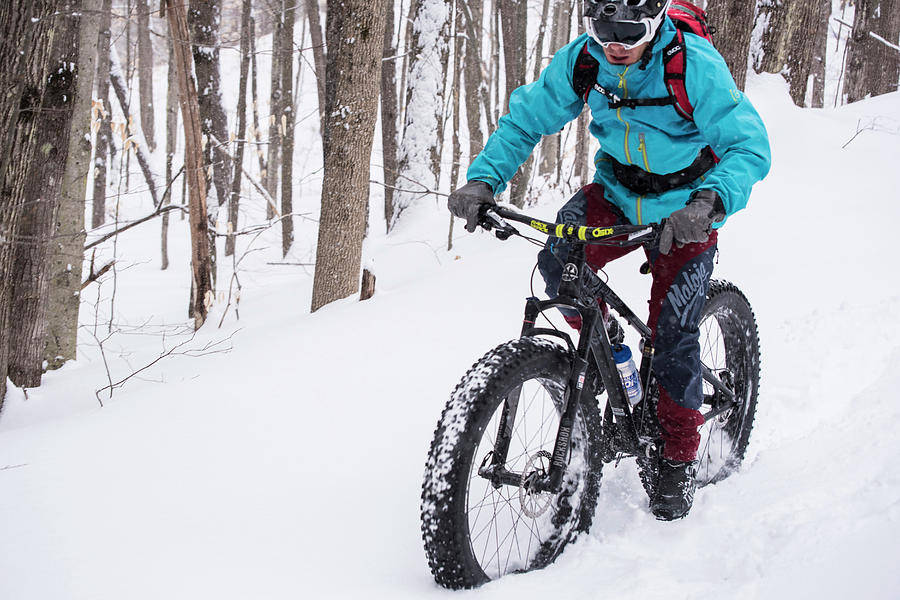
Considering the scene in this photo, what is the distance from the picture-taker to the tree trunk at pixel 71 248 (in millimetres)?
7090

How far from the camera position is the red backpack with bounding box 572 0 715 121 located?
252 cm

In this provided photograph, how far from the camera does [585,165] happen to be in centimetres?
1258

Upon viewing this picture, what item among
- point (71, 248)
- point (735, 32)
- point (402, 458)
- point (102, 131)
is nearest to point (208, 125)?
point (71, 248)

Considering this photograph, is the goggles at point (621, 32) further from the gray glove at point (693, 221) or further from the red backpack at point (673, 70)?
the gray glove at point (693, 221)

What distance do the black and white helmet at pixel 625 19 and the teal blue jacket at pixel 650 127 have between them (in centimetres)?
13

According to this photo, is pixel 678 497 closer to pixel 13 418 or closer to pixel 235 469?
pixel 235 469

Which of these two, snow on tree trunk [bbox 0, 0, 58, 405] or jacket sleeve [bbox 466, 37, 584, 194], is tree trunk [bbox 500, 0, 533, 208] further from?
jacket sleeve [bbox 466, 37, 584, 194]

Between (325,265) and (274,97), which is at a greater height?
(274,97)

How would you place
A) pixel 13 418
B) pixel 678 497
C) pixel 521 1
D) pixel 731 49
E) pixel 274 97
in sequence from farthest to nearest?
pixel 274 97 < pixel 521 1 < pixel 731 49 < pixel 13 418 < pixel 678 497

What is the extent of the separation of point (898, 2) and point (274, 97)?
43.5 ft

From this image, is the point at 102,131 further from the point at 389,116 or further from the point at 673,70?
the point at 673,70

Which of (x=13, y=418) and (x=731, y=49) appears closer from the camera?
(x=13, y=418)

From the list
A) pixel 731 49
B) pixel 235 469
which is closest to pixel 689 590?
pixel 235 469

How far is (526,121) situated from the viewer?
2846 millimetres
